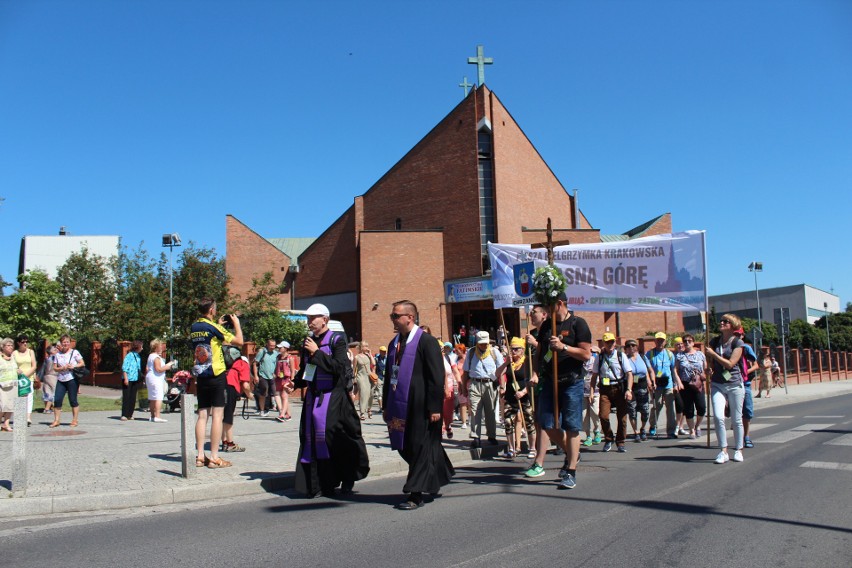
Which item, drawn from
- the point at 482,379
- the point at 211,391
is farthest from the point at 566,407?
the point at 211,391

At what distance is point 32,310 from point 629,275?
30.3 metres

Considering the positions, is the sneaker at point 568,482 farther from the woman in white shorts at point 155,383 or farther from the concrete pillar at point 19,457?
the woman in white shorts at point 155,383

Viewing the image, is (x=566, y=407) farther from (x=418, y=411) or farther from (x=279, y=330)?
(x=279, y=330)

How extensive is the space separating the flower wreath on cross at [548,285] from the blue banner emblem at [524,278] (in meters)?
3.18

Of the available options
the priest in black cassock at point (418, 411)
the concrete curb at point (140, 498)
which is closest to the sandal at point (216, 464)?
the concrete curb at point (140, 498)

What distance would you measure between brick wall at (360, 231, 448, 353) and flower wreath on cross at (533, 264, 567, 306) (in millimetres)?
28362

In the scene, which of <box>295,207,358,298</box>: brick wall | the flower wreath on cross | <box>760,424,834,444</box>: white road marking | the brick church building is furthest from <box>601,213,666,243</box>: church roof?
the flower wreath on cross

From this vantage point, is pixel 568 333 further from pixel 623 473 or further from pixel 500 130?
pixel 500 130

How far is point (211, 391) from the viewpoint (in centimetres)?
807

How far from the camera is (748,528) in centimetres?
552

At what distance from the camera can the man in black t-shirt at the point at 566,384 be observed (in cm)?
731

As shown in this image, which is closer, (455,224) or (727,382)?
(727,382)

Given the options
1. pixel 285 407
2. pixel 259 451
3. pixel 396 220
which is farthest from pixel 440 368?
pixel 396 220

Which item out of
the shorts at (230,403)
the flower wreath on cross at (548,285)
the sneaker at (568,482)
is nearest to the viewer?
the sneaker at (568,482)
